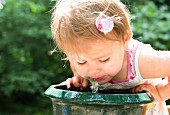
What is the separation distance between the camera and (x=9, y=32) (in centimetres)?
463

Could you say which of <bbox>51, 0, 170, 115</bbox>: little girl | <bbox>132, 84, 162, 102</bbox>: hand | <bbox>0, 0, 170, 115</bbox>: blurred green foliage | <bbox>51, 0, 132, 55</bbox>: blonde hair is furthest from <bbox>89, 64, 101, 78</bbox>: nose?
<bbox>0, 0, 170, 115</bbox>: blurred green foliage

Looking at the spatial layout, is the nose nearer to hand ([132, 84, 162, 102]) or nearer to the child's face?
the child's face

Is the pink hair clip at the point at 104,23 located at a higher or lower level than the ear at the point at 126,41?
higher

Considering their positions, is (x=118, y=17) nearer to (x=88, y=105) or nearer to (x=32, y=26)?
(x=88, y=105)

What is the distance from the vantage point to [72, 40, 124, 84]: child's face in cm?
186

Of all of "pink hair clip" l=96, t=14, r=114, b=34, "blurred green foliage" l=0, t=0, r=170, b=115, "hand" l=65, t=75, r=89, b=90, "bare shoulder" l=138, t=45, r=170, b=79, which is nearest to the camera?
"pink hair clip" l=96, t=14, r=114, b=34

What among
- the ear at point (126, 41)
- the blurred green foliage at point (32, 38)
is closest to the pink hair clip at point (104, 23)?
the ear at point (126, 41)

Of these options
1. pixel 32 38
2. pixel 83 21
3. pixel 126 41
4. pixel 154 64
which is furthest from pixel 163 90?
pixel 32 38

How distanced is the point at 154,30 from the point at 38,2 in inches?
45.0

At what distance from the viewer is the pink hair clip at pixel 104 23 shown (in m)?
1.84

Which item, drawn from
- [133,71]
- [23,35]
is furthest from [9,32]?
[133,71]

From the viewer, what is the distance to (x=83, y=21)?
185cm

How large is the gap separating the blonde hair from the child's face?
27 mm

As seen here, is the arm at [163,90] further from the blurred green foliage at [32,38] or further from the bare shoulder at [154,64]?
the blurred green foliage at [32,38]
